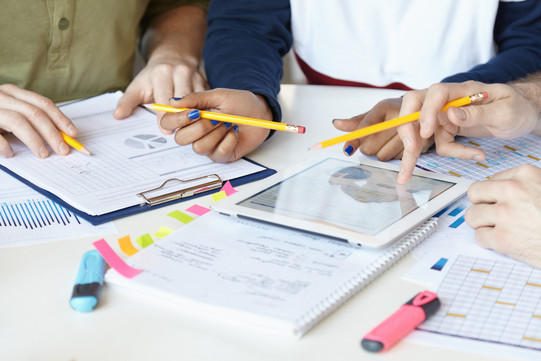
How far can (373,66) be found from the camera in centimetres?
150

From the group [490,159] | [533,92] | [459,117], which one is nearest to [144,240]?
[459,117]

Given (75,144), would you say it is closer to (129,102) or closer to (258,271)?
(129,102)

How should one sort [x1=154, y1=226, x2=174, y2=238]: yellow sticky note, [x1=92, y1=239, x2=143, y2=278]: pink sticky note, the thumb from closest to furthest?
[x1=92, y1=239, x2=143, y2=278]: pink sticky note → [x1=154, y1=226, x2=174, y2=238]: yellow sticky note → the thumb

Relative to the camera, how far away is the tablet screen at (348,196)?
78cm

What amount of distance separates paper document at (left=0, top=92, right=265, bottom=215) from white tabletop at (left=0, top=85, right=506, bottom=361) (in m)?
0.14

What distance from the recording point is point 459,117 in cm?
89

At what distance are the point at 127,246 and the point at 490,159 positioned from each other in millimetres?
625

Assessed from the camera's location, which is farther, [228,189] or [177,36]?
[177,36]

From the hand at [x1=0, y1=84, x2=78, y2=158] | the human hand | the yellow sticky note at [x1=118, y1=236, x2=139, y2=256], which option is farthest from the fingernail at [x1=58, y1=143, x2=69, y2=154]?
the human hand

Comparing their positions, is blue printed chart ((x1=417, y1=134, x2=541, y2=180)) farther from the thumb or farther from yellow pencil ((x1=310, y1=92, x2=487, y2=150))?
the thumb

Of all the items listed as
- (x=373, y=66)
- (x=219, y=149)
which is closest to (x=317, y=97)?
(x=373, y=66)

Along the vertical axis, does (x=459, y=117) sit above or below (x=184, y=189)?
above

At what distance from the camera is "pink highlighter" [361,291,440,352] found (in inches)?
23.0

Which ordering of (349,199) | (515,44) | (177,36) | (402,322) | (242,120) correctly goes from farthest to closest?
(177,36), (515,44), (242,120), (349,199), (402,322)
